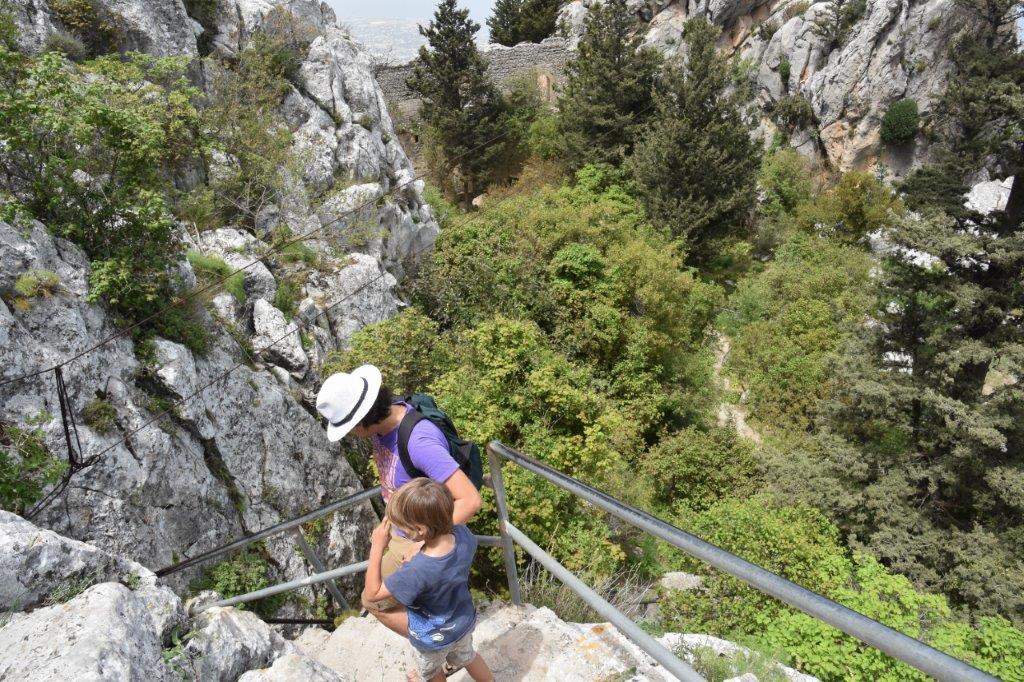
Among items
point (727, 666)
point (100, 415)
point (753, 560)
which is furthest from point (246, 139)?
point (727, 666)

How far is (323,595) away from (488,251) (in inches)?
363

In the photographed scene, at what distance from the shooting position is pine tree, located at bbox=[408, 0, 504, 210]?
20.3m

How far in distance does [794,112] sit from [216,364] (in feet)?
82.6

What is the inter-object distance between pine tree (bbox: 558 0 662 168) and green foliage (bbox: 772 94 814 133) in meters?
7.63

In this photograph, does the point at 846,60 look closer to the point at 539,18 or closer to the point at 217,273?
the point at 539,18

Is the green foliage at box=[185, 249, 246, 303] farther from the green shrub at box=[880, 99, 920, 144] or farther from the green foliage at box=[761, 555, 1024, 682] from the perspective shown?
the green shrub at box=[880, 99, 920, 144]

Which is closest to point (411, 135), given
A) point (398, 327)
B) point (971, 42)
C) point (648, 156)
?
point (648, 156)

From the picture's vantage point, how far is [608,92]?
2005 cm

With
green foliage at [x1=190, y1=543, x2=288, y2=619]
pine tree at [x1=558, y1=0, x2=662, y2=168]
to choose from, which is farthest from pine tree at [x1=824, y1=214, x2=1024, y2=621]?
pine tree at [x1=558, y1=0, x2=662, y2=168]

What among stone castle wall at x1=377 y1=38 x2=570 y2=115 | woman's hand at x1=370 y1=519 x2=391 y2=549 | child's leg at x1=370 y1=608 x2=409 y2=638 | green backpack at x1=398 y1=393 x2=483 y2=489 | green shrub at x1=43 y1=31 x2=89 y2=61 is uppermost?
stone castle wall at x1=377 y1=38 x2=570 y2=115

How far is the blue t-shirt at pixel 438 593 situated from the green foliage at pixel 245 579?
3875mm

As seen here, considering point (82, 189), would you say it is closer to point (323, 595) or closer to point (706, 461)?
point (323, 595)

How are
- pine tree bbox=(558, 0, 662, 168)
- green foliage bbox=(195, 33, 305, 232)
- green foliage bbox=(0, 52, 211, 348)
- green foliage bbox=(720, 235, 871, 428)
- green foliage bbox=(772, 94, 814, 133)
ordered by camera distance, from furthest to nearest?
1. green foliage bbox=(772, 94, 814, 133)
2. pine tree bbox=(558, 0, 662, 168)
3. green foliage bbox=(720, 235, 871, 428)
4. green foliage bbox=(195, 33, 305, 232)
5. green foliage bbox=(0, 52, 211, 348)

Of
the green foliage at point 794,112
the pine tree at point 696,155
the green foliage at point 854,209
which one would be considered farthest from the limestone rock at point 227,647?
the green foliage at point 794,112
